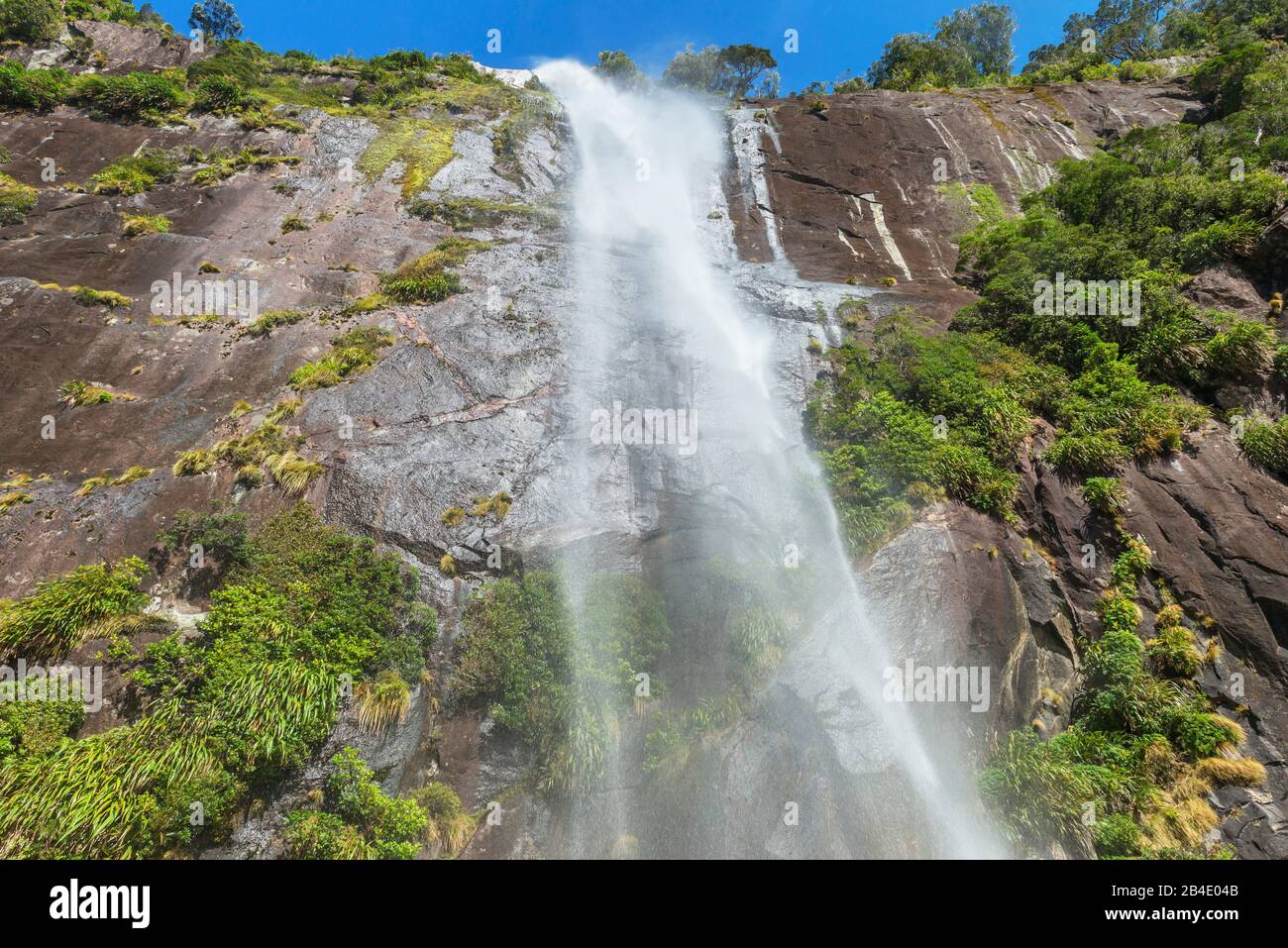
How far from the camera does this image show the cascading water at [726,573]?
830cm

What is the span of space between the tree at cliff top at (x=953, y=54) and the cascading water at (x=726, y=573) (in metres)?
32.7

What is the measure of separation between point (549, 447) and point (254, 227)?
592 inches

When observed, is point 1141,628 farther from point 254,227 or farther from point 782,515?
point 254,227

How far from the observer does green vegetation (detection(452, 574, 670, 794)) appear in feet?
28.4

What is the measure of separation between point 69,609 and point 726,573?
10836mm

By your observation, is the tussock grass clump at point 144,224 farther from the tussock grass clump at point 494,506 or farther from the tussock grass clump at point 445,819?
the tussock grass clump at point 445,819

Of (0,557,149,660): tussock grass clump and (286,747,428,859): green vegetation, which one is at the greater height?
(0,557,149,660): tussock grass clump

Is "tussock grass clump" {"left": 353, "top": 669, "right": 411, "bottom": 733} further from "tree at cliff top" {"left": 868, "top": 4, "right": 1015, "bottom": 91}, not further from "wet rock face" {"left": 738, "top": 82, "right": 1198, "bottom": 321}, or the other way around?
"tree at cliff top" {"left": 868, "top": 4, "right": 1015, "bottom": 91}

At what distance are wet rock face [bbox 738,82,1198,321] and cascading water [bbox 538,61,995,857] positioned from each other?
6175mm

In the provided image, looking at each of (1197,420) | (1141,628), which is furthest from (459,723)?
(1197,420)

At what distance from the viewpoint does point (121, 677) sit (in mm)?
8242

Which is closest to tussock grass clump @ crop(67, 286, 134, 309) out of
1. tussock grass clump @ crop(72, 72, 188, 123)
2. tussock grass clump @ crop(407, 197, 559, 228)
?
tussock grass clump @ crop(407, 197, 559, 228)

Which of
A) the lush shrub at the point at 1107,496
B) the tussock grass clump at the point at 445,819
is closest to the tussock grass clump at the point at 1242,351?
the lush shrub at the point at 1107,496

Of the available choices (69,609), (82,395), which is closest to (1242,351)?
(69,609)
